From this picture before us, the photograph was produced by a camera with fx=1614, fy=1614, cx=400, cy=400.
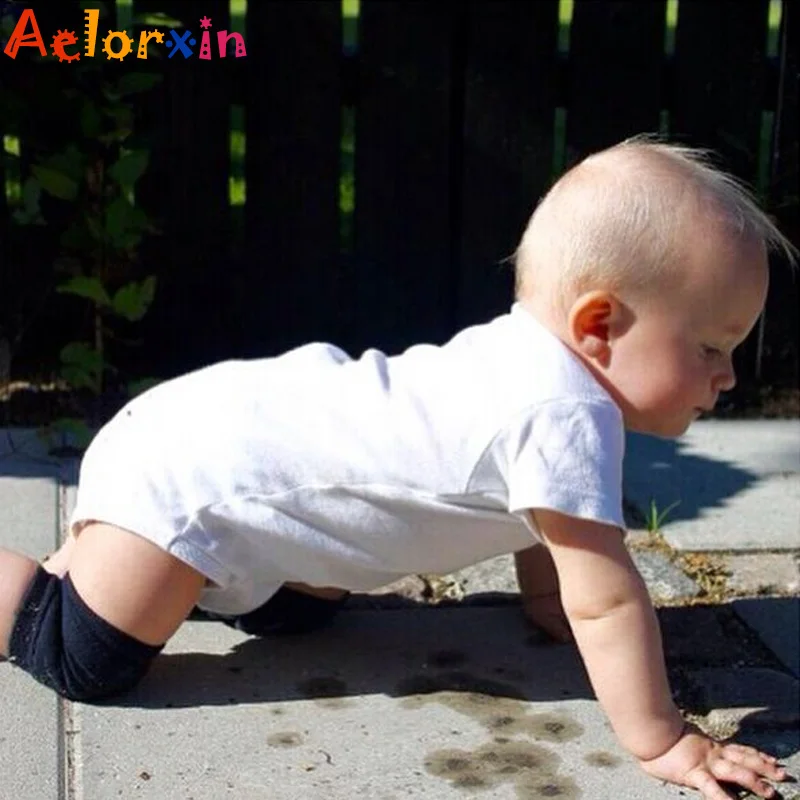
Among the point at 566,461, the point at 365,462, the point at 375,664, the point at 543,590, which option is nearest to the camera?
the point at 566,461

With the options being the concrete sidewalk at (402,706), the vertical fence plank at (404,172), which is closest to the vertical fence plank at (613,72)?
the vertical fence plank at (404,172)

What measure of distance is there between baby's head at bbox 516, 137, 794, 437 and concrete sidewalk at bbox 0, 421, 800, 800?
0.51 m

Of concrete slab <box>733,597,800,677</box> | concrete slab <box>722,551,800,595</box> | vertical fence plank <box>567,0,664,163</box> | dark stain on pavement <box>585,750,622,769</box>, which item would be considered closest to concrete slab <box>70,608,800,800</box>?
dark stain on pavement <box>585,750,622,769</box>

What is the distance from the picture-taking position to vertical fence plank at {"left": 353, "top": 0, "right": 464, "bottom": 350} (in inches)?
164

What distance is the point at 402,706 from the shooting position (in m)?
2.54

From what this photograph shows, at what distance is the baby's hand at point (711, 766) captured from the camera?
225 centimetres

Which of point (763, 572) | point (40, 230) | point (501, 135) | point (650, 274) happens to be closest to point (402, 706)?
point (650, 274)

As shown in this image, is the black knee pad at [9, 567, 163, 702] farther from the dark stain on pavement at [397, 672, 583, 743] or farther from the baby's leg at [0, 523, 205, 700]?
the dark stain on pavement at [397, 672, 583, 743]

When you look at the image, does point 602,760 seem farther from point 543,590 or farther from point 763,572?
point 763,572

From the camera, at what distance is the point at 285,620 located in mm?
2750

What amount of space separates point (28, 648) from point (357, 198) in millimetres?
2021

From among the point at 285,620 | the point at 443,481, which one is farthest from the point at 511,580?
the point at 443,481

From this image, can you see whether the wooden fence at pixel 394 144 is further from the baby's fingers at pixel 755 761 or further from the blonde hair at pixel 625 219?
the baby's fingers at pixel 755 761

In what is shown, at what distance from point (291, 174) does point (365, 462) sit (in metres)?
1.97
